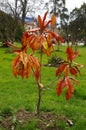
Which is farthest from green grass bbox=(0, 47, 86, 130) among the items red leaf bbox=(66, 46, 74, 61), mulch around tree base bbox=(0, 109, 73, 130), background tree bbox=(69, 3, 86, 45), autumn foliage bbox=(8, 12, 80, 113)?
background tree bbox=(69, 3, 86, 45)

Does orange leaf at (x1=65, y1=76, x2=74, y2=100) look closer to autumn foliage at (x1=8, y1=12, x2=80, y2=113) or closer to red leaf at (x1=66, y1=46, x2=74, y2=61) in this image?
autumn foliage at (x1=8, y1=12, x2=80, y2=113)

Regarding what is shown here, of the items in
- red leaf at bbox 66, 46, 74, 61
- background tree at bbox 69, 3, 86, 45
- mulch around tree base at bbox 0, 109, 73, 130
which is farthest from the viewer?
background tree at bbox 69, 3, 86, 45

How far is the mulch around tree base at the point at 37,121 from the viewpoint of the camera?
599cm

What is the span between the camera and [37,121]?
610cm

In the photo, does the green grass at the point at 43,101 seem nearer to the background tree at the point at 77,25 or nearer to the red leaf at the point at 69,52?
the red leaf at the point at 69,52

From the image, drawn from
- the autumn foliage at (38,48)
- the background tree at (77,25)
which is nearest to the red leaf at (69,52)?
the autumn foliage at (38,48)

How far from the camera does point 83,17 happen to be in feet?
115

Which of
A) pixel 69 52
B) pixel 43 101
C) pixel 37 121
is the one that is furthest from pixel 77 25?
pixel 69 52

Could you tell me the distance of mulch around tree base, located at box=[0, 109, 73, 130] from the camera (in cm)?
599

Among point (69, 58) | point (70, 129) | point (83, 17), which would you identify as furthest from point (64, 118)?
point (83, 17)

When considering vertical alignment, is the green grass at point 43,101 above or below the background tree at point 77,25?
below

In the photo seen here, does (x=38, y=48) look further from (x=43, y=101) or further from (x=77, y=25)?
(x=77, y=25)

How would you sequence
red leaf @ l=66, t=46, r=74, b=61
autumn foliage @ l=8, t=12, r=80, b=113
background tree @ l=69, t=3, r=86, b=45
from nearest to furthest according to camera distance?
1. autumn foliage @ l=8, t=12, r=80, b=113
2. red leaf @ l=66, t=46, r=74, b=61
3. background tree @ l=69, t=3, r=86, b=45

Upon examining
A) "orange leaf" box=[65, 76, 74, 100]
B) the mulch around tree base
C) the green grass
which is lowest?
the green grass
